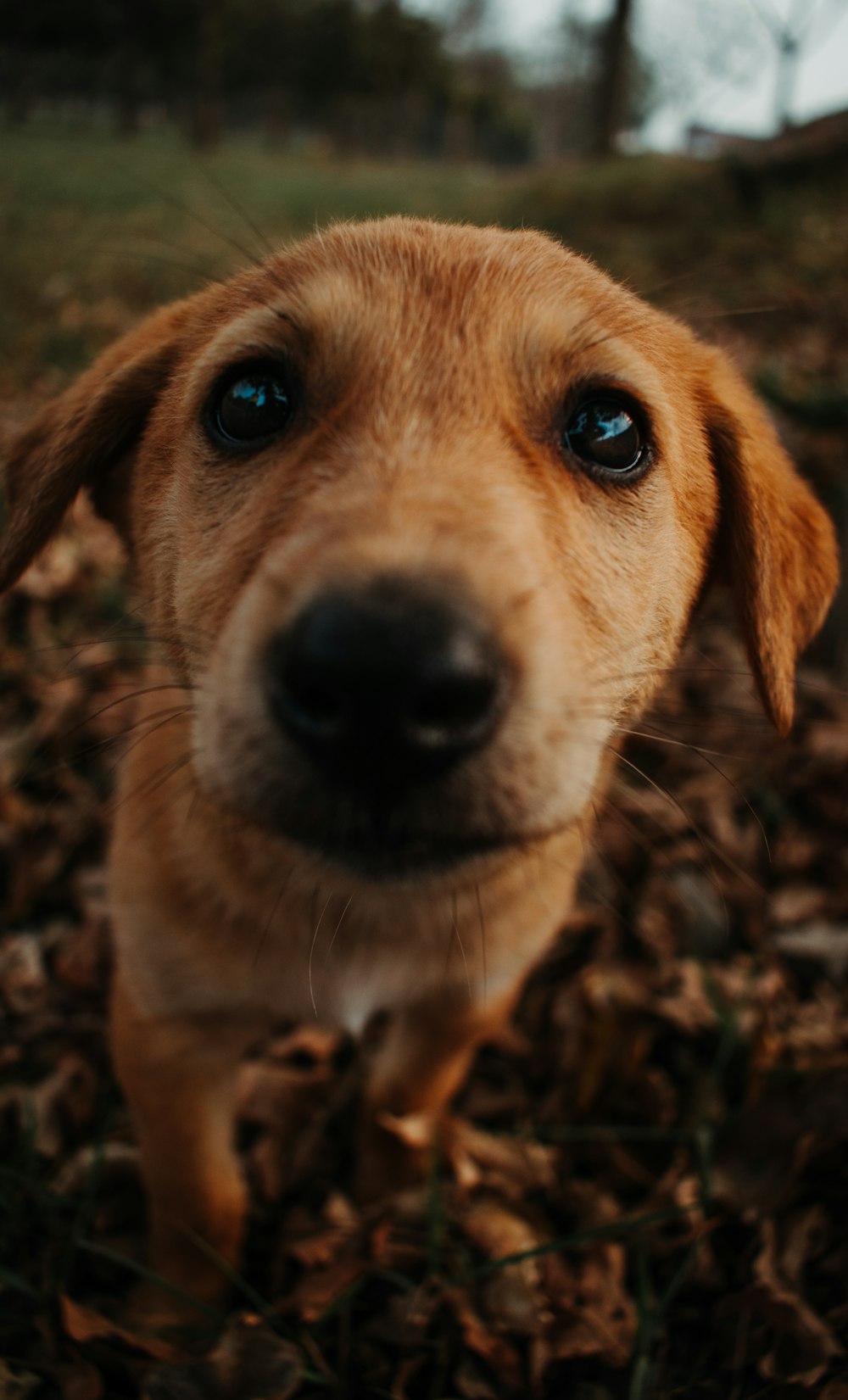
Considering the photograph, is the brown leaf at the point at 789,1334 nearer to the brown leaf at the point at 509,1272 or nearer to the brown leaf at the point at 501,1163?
the brown leaf at the point at 509,1272

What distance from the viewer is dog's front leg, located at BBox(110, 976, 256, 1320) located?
7.25 ft

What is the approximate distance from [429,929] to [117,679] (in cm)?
269

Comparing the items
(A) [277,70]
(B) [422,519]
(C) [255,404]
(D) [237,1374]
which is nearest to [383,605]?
(B) [422,519]

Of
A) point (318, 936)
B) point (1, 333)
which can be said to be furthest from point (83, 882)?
point (1, 333)

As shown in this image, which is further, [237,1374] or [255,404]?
[237,1374]

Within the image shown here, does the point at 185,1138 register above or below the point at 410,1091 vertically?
above

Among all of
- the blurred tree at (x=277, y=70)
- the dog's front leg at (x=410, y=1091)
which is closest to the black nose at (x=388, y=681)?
the dog's front leg at (x=410, y=1091)

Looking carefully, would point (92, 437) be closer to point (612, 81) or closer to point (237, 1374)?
point (237, 1374)

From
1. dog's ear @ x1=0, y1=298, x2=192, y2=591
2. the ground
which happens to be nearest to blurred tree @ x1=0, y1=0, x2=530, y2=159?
the ground

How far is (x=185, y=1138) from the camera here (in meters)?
2.27

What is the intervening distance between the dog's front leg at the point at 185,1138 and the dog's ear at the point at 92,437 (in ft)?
3.80

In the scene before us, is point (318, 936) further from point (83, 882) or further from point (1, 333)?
point (1, 333)

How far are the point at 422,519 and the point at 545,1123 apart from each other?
92.8 inches

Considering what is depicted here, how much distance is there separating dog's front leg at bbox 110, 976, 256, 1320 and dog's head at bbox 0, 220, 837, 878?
936 mm
